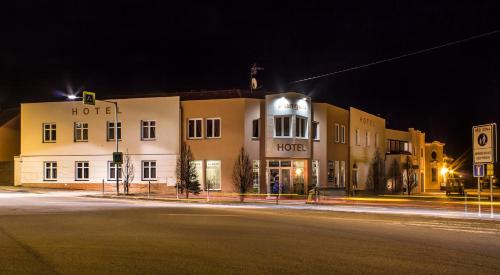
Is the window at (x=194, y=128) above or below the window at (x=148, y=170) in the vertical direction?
above

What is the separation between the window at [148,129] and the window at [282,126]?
9328mm

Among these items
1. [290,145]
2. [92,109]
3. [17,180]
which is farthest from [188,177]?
[17,180]

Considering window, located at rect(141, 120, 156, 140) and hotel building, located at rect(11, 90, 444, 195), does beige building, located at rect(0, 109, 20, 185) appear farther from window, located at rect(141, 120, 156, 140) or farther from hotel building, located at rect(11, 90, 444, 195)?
window, located at rect(141, 120, 156, 140)

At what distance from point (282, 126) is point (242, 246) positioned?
2882 cm

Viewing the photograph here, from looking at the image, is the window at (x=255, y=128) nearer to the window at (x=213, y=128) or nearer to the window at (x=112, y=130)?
the window at (x=213, y=128)

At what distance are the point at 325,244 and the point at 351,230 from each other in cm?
357

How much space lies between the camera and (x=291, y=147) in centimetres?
4181

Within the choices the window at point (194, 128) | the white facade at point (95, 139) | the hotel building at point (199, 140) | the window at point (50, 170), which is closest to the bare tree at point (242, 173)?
the hotel building at point (199, 140)

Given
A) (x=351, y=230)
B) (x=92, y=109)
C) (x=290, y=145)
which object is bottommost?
(x=351, y=230)

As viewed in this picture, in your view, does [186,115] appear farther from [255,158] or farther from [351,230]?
[351,230]

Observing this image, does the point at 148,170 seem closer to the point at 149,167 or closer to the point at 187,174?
the point at 149,167

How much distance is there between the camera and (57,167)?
45.9 m

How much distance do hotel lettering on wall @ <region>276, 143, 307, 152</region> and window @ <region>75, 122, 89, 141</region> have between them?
15.4 metres

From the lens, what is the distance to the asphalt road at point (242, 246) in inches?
418
